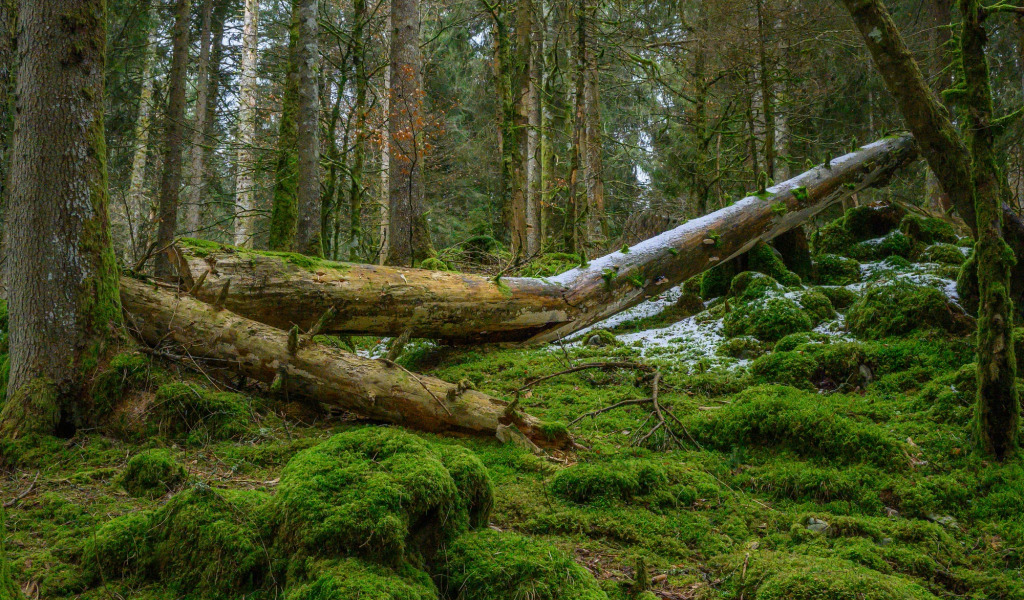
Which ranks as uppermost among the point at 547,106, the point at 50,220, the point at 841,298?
the point at 547,106

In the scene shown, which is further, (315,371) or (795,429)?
(315,371)

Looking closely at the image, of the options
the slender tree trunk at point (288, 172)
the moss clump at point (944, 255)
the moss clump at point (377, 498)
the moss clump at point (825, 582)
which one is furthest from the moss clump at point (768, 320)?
the slender tree trunk at point (288, 172)

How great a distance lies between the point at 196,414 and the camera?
479 centimetres

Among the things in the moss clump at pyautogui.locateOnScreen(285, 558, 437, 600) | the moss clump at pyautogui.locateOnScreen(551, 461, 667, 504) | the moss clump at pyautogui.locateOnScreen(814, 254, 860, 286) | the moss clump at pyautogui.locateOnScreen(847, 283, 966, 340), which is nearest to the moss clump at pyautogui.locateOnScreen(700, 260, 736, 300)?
the moss clump at pyautogui.locateOnScreen(814, 254, 860, 286)

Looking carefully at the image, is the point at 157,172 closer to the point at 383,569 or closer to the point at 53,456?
the point at 53,456

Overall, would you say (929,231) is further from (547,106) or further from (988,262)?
(547,106)

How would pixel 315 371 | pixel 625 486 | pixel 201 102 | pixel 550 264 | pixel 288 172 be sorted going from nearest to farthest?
pixel 625 486 → pixel 315 371 → pixel 288 172 → pixel 550 264 → pixel 201 102

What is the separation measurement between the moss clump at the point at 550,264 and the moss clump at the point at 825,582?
6661 millimetres

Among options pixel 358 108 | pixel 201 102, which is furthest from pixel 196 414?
pixel 201 102

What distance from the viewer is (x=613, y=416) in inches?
219

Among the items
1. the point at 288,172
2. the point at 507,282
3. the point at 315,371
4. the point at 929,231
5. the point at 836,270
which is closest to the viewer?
the point at 315,371

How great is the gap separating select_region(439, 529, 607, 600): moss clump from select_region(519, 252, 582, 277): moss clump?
6.82 meters

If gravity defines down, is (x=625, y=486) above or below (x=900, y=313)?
below

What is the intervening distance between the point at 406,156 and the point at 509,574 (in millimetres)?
7438
